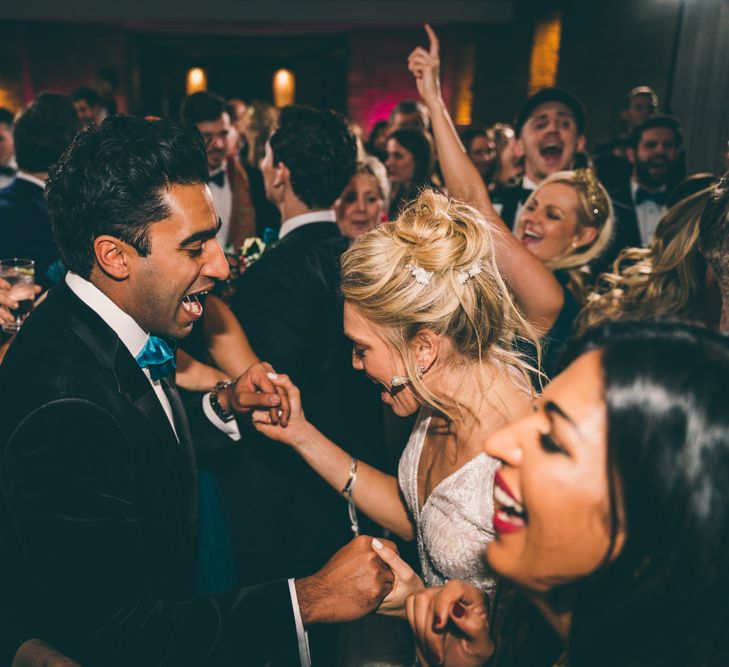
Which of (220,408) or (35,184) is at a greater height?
(35,184)

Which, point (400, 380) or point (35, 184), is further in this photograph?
point (35, 184)

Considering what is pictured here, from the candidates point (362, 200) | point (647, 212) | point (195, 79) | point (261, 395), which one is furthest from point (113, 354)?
point (195, 79)

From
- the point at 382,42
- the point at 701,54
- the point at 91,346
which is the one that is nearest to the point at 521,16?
the point at 382,42

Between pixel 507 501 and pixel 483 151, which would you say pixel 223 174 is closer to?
pixel 483 151

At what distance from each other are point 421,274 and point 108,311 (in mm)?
712

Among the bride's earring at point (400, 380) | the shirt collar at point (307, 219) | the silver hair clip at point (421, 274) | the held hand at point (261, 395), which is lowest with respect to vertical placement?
the held hand at point (261, 395)

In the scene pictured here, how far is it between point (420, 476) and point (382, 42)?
1201 centimetres

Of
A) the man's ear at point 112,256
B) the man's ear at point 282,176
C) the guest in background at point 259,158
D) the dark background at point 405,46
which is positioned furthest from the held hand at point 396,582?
the dark background at point 405,46

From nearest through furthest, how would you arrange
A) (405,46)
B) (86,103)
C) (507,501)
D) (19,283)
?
(507,501), (19,283), (86,103), (405,46)

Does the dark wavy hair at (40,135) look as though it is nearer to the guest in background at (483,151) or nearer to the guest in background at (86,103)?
the guest in background at (86,103)

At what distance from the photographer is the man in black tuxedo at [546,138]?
3570 mm

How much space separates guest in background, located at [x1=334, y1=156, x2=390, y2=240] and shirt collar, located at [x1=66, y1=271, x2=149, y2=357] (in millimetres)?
2305

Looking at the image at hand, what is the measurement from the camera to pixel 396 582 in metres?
1.39

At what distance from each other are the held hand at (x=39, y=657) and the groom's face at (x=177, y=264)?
0.66m
